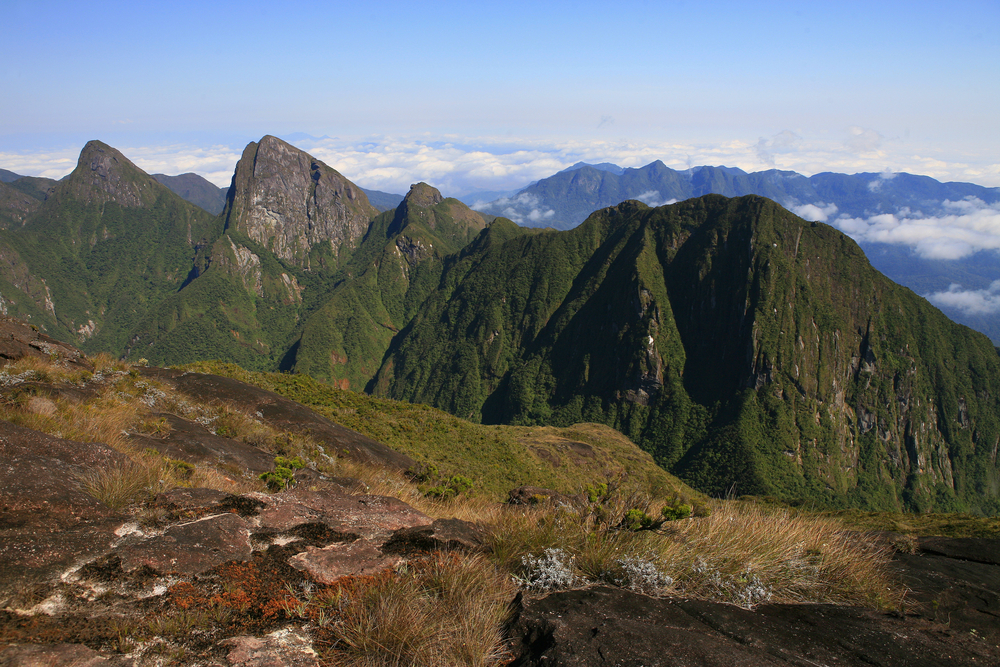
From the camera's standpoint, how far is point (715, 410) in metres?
130

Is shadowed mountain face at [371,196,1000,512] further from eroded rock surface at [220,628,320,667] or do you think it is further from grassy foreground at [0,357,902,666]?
eroded rock surface at [220,628,320,667]

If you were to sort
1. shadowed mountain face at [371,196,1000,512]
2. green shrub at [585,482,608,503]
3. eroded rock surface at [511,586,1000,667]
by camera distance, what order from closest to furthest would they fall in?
eroded rock surface at [511,586,1000,667], green shrub at [585,482,608,503], shadowed mountain face at [371,196,1000,512]

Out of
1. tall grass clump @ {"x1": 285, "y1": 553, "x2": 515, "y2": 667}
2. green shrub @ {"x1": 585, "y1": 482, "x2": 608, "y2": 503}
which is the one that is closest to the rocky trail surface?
tall grass clump @ {"x1": 285, "y1": 553, "x2": 515, "y2": 667}

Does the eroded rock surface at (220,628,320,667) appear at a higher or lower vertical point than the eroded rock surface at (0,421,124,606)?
lower

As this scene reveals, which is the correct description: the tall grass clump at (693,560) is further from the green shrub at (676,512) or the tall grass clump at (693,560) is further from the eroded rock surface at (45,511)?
the eroded rock surface at (45,511)

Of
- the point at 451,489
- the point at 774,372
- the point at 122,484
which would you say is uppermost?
the point at 122,484

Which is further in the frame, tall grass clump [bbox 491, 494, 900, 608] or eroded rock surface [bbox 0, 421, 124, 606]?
tall grass clump [bbox 491, 494, 900, 608]

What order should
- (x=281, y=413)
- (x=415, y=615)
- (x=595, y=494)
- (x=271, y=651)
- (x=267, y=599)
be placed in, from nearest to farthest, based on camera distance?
(x=271, y=651), (x=415, y=615), (x=267, y=599), (x=595, y=494), (x=281, y=413)

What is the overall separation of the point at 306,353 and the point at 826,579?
19517 centimetres

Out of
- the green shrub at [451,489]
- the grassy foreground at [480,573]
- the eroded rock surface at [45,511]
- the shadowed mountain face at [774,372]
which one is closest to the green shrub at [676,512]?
the grassy foreground at [480,573]

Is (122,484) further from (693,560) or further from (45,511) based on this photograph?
(693,560)

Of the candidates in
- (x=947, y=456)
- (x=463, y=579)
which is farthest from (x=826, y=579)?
(x=947, y=456)

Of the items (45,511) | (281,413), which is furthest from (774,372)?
(45,511)

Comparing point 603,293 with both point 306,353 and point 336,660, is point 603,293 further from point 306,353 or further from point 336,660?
point 336,660
